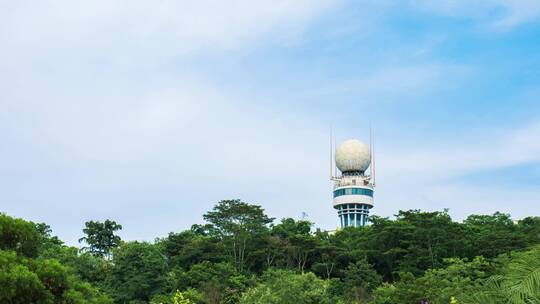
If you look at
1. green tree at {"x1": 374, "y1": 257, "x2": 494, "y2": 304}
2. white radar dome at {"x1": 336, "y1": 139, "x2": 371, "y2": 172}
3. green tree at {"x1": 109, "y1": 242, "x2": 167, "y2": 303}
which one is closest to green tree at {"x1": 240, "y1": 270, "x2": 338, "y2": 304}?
green tree at {"x1": 374, "y1": 257, "x2": 494, "y2": 304}

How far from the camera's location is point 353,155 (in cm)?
8450

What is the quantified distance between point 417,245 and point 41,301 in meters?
41.8

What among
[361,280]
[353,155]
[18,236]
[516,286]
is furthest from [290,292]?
[353,155]

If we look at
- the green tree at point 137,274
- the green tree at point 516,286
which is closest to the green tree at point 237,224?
the green tree at point 137,274

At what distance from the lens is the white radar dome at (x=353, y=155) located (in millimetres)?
84500

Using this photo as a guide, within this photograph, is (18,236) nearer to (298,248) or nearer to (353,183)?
(298,248)

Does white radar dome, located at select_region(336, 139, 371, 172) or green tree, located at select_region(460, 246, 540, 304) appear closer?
green tree, located at select_region(460, 246, 540, 304)

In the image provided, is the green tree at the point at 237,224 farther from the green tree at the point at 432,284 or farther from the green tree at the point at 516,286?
the green tree at the point at 516,286

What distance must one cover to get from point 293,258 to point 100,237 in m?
17.2

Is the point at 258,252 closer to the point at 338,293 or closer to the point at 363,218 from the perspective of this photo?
the point at 338,293

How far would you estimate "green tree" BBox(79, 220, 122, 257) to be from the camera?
6131cm

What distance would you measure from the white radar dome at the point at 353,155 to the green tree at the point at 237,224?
3146cm

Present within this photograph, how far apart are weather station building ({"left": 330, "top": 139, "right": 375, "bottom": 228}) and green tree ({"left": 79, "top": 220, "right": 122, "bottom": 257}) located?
3165 cm

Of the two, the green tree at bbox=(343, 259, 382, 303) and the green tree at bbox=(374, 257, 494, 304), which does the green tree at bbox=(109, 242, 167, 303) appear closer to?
the green tree at bbox=(343, 259, 382, 303)
